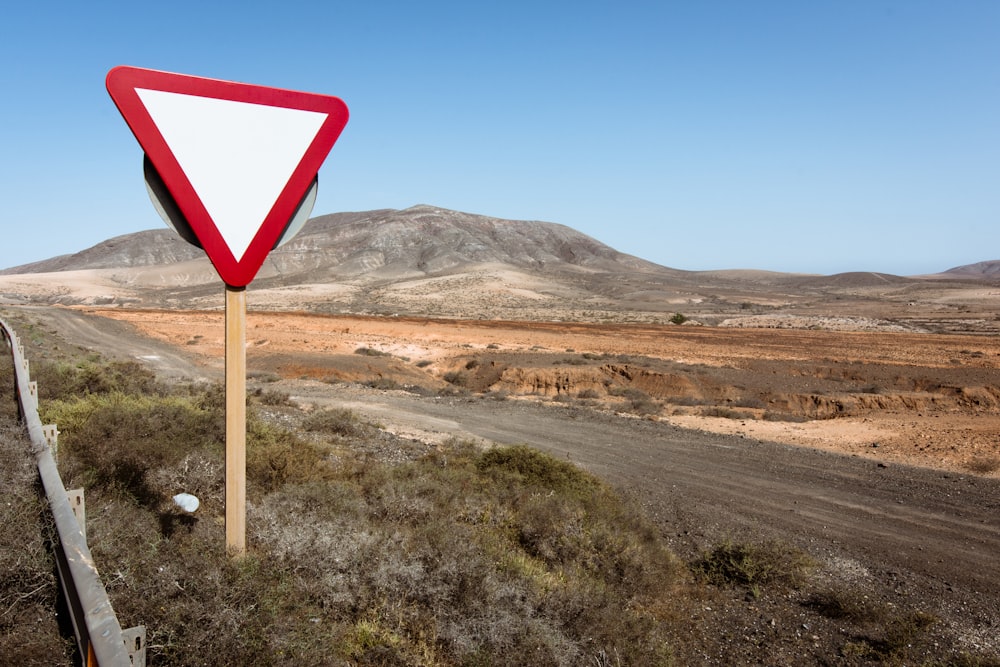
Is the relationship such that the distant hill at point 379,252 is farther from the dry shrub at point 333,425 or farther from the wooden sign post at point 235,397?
the wooden sign post at point 235,397

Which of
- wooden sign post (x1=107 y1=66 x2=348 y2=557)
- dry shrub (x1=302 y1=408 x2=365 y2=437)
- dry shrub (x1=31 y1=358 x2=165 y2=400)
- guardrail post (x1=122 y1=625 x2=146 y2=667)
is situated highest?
wooden sign post (x1=107 y1=66 x2=348 y2=557)

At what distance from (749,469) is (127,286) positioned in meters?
144

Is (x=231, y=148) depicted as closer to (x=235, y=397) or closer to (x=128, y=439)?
(x=235, y=397)

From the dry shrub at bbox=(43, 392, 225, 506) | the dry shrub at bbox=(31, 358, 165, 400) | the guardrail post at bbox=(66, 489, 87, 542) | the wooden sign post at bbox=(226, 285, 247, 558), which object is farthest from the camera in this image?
the dry shrub at bbox=(31, 358, 165, 400)

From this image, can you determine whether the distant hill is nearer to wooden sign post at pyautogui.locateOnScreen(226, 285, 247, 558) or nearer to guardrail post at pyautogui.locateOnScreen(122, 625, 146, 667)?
wooden sign post at pyautogui.locateOnScreen(226, 285, 247, 558)

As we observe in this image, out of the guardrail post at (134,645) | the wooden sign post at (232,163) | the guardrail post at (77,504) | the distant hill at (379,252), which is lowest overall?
the guardrail post at (134,645)

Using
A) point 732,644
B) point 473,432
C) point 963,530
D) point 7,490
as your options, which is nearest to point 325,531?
point 7,490

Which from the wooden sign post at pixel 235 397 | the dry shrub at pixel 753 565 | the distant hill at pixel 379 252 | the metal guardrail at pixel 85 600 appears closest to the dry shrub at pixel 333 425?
the dry shrub at pixel 753 565

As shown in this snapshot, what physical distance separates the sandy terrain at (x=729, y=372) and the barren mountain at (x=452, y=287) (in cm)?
2204

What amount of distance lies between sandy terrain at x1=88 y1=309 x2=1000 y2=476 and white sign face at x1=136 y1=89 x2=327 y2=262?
15035 millimetres

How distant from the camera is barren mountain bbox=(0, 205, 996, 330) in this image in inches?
2950

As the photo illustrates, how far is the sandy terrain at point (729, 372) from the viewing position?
664 inches

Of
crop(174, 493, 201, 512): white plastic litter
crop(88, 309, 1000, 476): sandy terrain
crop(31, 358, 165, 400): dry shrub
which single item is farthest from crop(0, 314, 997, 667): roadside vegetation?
crop(88, 309, 1000, 476): sandy terrain

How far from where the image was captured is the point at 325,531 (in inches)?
163
